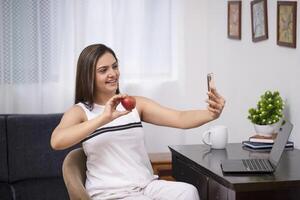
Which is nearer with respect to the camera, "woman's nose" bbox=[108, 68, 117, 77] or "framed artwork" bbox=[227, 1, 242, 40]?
"woman's nose" bbox=[108, 68, 117, 77]

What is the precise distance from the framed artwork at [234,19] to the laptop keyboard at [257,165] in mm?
1202

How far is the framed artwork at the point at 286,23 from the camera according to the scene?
2602 millimetres

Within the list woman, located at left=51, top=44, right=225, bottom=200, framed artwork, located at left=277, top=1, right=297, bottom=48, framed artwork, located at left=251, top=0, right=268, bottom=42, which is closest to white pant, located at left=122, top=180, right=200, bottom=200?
woman, located at left=51, top=44, right=225, bottom=200

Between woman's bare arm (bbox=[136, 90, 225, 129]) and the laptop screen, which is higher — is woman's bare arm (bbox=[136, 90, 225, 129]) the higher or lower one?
the higher one

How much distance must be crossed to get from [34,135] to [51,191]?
35 centimetres

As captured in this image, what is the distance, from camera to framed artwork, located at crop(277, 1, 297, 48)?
8.54 ft

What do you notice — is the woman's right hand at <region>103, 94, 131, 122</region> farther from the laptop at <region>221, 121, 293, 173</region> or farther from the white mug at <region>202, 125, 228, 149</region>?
the white mug at <region>202, 125, 228, 149</region>

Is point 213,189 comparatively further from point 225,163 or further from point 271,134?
point 271,134

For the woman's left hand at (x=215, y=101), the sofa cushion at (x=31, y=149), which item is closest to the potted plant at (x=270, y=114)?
the woman's left hand at (x=215, y=101)

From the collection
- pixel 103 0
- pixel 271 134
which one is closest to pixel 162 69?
pixel 103 0

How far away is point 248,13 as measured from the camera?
10.4ft

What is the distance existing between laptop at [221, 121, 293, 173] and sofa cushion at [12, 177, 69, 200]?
138cm

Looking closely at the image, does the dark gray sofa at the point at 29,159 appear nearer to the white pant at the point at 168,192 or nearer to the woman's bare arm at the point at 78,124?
the woman's bare arm at the point at 78,124

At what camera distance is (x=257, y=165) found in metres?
2.16
